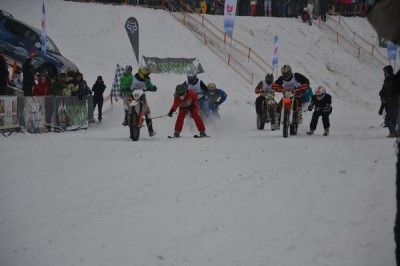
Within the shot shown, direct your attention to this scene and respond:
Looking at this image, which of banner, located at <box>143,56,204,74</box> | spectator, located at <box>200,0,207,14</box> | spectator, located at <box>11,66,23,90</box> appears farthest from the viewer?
spectator, located at <box>200,0,207,14</box>

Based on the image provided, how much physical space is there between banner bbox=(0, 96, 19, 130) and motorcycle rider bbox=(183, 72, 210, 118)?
441 cm

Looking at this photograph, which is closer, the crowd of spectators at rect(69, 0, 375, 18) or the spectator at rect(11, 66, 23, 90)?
the spectator at rect(11, 66, 23, 90)

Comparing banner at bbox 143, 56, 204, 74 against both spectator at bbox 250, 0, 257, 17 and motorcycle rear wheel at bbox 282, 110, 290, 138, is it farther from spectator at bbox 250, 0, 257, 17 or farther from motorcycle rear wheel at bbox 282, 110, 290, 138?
motorcycle rear wheel at bbox 282, 110, 290, 138

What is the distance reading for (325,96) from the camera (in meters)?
14.3

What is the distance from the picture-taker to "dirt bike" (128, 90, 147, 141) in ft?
42.1

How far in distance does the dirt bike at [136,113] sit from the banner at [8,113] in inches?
121

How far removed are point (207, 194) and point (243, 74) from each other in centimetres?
2331

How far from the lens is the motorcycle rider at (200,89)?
51.4ft

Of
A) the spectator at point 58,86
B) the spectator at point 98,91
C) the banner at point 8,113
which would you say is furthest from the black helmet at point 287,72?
the spectator at point 98,91

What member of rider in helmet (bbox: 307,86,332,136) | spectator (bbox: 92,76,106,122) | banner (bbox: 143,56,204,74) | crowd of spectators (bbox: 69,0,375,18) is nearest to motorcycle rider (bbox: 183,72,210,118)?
rider in helmet (bbox: 307,86,332,136)

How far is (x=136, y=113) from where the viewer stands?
12.9 metres

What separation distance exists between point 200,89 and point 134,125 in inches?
140

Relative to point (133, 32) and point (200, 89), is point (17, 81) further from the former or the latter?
point (200, 89)

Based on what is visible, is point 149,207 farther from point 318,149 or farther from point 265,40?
point 265,40
